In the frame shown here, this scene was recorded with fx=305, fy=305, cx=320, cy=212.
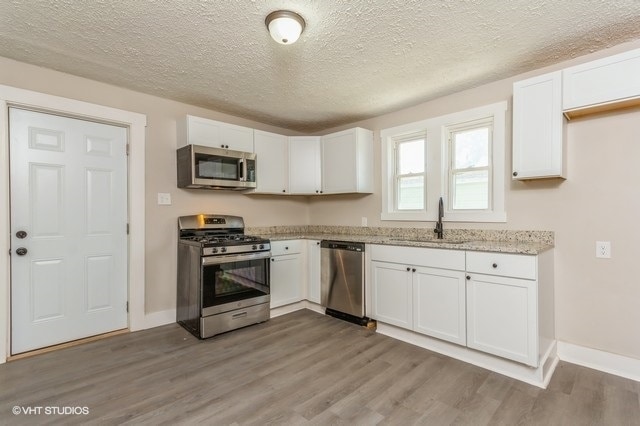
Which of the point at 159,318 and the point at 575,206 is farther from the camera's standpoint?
the point at 159,318

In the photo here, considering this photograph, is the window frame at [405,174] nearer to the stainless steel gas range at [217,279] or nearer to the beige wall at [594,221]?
the beige wall at [594,221]

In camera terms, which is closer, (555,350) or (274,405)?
(274,405)

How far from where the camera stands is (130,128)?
10.0 feet

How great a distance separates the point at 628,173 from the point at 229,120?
3.83 metres

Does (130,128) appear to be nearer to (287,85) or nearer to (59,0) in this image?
(59,0)

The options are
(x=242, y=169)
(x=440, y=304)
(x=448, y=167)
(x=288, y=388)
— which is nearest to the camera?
(x=288, y=388)

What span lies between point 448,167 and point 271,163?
2105 millimetres

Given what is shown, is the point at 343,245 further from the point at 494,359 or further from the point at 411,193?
the point at 494,359

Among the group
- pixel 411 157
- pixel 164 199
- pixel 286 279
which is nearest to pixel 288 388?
pixel 286 279

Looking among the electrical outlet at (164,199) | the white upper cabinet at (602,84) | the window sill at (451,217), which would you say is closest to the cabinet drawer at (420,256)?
the window sill at (451,217)

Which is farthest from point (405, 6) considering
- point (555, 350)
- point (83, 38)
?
point (555, 350)

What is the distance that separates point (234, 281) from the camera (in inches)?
123

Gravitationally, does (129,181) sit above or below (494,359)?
above

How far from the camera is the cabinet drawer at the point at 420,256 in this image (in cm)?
250
